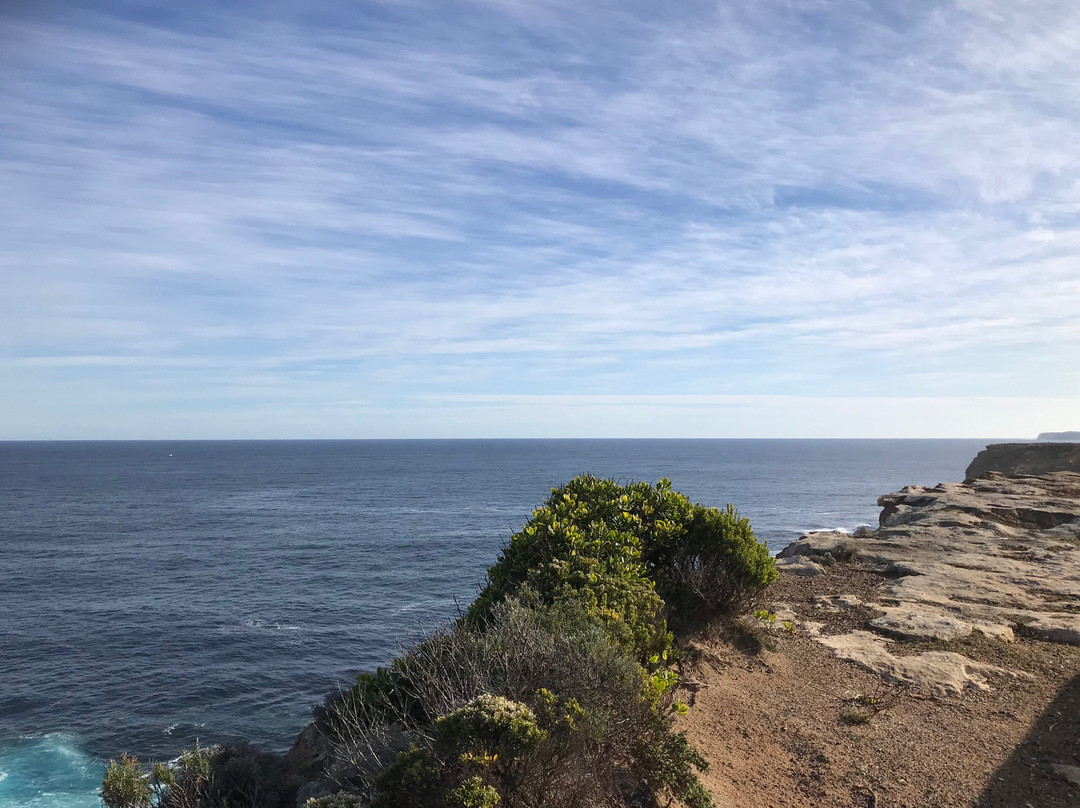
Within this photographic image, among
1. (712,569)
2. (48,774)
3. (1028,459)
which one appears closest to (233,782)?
(712,569)

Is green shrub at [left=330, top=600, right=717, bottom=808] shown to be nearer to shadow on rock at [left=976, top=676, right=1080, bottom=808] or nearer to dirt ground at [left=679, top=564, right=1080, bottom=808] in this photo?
dirt ground at [left=679, top=564, right=1080, bottom=808]

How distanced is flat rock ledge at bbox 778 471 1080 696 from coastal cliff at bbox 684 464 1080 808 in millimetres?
42

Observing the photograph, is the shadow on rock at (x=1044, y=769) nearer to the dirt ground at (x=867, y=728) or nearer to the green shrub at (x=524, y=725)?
the dirt ground at (x=867, y=728)

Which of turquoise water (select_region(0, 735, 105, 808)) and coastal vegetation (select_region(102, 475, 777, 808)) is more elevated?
coastal vegetation (select_region(102, 475, 777, 808))

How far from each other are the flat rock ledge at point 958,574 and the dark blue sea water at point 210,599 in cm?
682

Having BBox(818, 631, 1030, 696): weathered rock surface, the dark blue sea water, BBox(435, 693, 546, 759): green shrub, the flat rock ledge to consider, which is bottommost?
the dark blue sea water

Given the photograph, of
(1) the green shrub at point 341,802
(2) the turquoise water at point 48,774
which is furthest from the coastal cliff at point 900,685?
(2) the turquoise water at point 48,774

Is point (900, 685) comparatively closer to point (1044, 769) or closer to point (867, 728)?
point (867, 728)

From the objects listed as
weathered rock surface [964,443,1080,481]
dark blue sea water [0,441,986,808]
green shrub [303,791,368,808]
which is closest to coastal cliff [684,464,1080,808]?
green shrub [303,791,368,808]

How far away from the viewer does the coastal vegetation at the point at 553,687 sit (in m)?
4.90

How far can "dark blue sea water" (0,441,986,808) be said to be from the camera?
86.4 ft

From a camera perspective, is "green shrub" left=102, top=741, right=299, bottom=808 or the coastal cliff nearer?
the coastal cliff

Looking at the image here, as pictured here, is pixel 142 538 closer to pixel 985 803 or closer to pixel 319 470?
pixel 985 803

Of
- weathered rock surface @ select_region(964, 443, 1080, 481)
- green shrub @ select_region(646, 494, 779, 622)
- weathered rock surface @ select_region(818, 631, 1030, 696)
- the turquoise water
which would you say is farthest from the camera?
weathered rock surface @ select_region(964, 443, 1080, 481)
